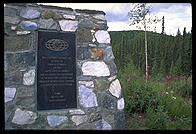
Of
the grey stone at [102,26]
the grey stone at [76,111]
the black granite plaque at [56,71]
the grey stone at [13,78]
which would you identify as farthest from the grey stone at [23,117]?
the grey stone at [102,26]

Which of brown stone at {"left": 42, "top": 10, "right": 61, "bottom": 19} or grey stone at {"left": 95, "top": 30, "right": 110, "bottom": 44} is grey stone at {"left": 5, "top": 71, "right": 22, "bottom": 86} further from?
grey stone at {"left": 95, "top": 30, "right": 110, "bottom": 44}

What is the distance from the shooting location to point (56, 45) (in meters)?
2.89

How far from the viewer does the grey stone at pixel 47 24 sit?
285 centimetres

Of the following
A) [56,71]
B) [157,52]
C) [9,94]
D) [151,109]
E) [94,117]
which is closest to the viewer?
[9,94]

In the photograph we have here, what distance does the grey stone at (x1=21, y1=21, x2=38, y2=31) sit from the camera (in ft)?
9.09

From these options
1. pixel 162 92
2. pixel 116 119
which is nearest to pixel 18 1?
pixel 116 119

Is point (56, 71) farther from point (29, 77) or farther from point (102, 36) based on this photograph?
point (102, 36)

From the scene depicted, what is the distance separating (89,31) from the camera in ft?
10.3

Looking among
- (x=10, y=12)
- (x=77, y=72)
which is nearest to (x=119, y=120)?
(x=77, y=72)

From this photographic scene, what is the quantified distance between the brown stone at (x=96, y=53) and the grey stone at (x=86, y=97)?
1.74 ft

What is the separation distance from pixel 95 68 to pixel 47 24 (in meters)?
1.03

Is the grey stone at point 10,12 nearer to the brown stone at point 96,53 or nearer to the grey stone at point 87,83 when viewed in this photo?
the brown stone at point 96,53

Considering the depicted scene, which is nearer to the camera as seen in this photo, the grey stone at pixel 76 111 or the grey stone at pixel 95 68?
the grey stone at pixel 76 111
